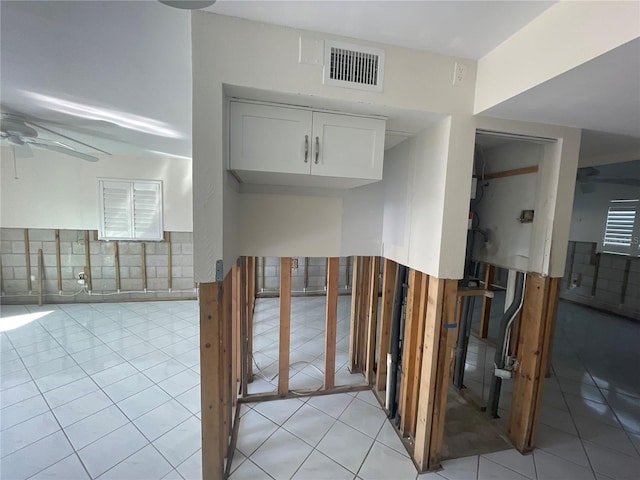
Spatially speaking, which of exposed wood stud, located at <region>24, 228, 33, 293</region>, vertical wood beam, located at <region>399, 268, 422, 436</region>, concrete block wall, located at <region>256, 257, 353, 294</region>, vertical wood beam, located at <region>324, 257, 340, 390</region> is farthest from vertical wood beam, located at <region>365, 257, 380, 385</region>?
exposed wood stud, located at <region>24, 228, 33, 293</region>

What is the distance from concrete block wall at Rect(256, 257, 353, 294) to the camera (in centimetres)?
532

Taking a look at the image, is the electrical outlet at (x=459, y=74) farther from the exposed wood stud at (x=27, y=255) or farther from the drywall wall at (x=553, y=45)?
the exposed wood stud at (x=27, y=255)

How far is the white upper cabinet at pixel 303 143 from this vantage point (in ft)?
4.52

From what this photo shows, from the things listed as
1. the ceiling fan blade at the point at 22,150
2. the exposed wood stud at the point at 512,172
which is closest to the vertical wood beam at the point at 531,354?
the exposed wood stud at the point at 512,172

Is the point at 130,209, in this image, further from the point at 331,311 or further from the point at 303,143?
the point at 303,143

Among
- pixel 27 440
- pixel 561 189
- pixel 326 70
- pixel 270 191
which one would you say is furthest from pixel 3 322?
pixel 561 189

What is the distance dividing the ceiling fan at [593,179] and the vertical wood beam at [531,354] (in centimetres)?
221

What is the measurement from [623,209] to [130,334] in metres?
7.95

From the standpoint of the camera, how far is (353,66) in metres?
1.34

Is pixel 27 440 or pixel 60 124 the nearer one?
pixel 27 440

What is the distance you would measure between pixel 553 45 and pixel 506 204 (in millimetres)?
1270

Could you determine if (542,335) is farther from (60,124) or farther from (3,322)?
(3,322)

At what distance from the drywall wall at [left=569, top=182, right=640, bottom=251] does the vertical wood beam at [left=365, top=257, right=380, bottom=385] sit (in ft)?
15.9

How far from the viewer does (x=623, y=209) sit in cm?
436
